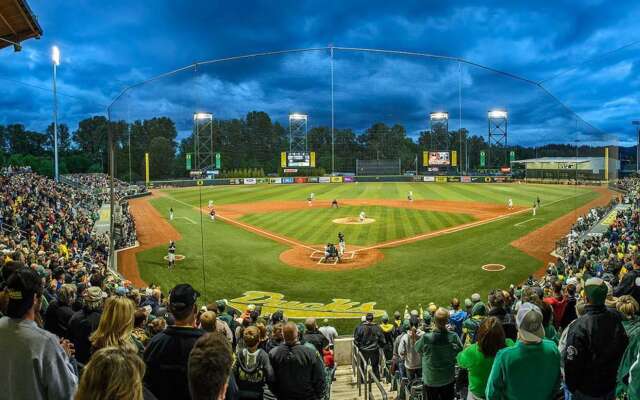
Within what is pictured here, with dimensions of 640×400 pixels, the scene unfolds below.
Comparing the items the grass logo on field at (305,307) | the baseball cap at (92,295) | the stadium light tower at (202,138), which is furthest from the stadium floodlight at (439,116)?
the baseball cap at (92,295)

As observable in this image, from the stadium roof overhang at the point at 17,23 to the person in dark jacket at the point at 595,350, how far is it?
57.5 ft

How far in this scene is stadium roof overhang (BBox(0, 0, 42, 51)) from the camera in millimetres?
15297

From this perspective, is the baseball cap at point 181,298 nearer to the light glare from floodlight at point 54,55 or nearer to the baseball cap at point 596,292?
the baseball cap at point 596,292

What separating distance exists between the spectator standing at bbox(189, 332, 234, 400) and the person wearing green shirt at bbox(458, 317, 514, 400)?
2745mm

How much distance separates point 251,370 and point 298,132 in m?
61.3

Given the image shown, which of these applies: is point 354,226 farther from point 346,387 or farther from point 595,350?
point 595,350

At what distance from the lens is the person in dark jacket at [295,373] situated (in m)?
4.79

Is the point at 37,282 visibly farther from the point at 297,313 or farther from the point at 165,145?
the point at 165,145

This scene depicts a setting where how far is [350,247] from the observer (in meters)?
27.0

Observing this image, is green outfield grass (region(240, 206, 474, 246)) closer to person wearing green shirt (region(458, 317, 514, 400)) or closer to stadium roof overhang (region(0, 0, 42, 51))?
stadium roof overhang (region(0, 0, 42, 51))

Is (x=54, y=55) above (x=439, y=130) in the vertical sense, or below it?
above

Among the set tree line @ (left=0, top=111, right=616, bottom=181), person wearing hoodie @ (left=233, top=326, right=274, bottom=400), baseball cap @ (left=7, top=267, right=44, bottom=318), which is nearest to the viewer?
baseball cap @ (left=7, top=267, right=44, bottom=318)

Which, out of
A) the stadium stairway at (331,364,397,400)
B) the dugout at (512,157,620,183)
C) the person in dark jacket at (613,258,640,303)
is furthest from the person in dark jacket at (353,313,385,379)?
the dugout at (512,157,620,183)

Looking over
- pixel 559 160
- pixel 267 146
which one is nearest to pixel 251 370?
pixel 559 160
